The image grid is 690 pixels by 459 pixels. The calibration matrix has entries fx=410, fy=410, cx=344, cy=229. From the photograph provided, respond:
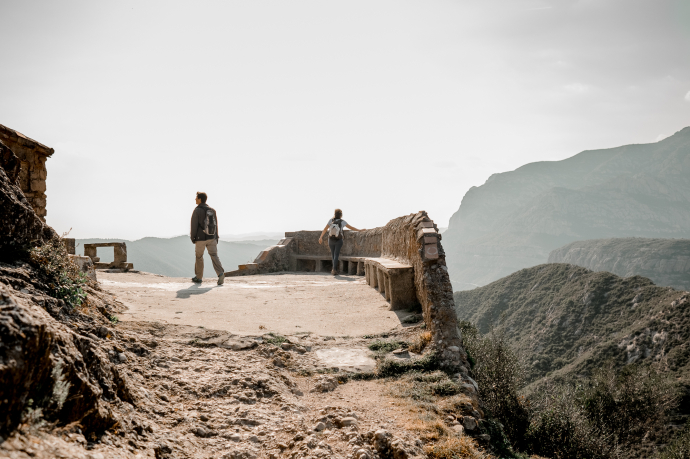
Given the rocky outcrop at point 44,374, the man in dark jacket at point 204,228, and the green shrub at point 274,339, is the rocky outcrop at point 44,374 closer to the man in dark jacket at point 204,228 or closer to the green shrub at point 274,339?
the green shrub at point 274,339

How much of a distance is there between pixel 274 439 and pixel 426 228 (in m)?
3.25

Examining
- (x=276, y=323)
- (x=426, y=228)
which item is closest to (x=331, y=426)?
(x=276, y=323)

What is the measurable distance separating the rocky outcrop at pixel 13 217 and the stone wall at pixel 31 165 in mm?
2536

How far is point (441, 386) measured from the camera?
362cm

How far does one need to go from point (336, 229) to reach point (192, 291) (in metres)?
4.25

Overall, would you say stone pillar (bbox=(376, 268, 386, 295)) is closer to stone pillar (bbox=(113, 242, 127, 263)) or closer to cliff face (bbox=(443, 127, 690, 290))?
stone pillar (bbox=(113, 242, 127, 263))

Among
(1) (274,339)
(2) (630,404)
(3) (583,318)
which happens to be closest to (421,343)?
(1) (274,339)

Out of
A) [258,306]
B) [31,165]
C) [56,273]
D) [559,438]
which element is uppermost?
[31,165]

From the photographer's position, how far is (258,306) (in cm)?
627

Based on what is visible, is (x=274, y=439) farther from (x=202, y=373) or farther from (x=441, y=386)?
(x=441, y=386)

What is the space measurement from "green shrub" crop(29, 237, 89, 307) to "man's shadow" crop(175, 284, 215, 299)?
10.8ft

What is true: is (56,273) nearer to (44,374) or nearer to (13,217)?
(13,217)

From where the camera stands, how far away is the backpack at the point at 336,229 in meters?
10.4

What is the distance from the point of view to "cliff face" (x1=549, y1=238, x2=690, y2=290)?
84188 mm
